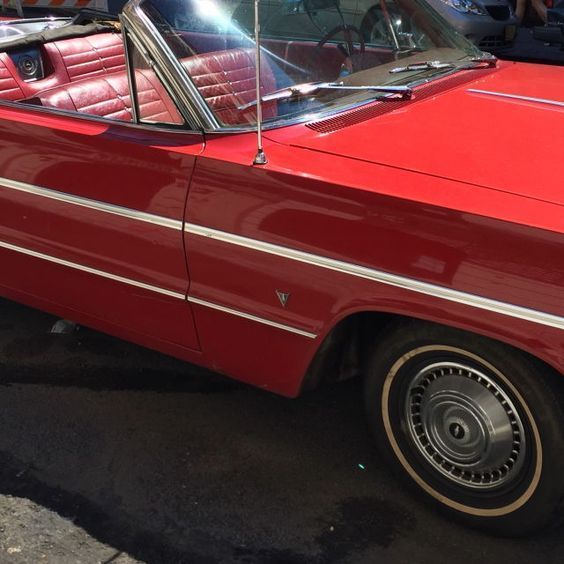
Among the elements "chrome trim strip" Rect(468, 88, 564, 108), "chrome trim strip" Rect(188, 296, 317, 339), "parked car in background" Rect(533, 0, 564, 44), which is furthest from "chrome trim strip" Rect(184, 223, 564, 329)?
"parked car in background" Rect(533, 0, 564, 44)

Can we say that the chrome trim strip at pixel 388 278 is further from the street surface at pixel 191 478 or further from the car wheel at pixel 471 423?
the street surface at pixel 191 478

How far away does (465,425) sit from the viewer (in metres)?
2.30

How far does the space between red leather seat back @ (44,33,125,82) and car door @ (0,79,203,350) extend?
4.33 ft

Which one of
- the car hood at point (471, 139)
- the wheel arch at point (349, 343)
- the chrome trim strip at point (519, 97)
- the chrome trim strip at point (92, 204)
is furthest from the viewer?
the chrome trim strip at point (519, 97)

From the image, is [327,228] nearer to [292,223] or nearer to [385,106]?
[292,223]

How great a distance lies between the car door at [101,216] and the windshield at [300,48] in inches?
11.7

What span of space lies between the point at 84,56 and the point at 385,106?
2200 millimetres

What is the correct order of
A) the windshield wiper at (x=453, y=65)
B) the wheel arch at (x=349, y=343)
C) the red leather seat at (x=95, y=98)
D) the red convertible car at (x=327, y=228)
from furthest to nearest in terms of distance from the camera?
the red leather seat at (x=95, y=98) < the windshield wiper at (x=453, y=65) < the wheel arch at (x=349, y=343) < the red convertible car at (x=327, y=228)

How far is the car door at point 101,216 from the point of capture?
253 centimetres

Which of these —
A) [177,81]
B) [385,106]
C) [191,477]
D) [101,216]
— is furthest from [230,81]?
[191,477]

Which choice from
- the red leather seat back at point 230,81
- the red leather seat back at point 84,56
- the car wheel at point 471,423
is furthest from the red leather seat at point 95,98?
the car wheel at point 471,423

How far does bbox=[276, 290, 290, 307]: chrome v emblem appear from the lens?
2355 mm

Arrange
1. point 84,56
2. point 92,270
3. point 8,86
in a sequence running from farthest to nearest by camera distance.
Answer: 1. point 84,56
2. point 8,86
3. point 92,270

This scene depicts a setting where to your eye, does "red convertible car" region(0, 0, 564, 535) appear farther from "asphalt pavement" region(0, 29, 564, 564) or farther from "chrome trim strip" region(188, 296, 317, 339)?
"asphalt pavement" region(0, 29, 564, 564)
